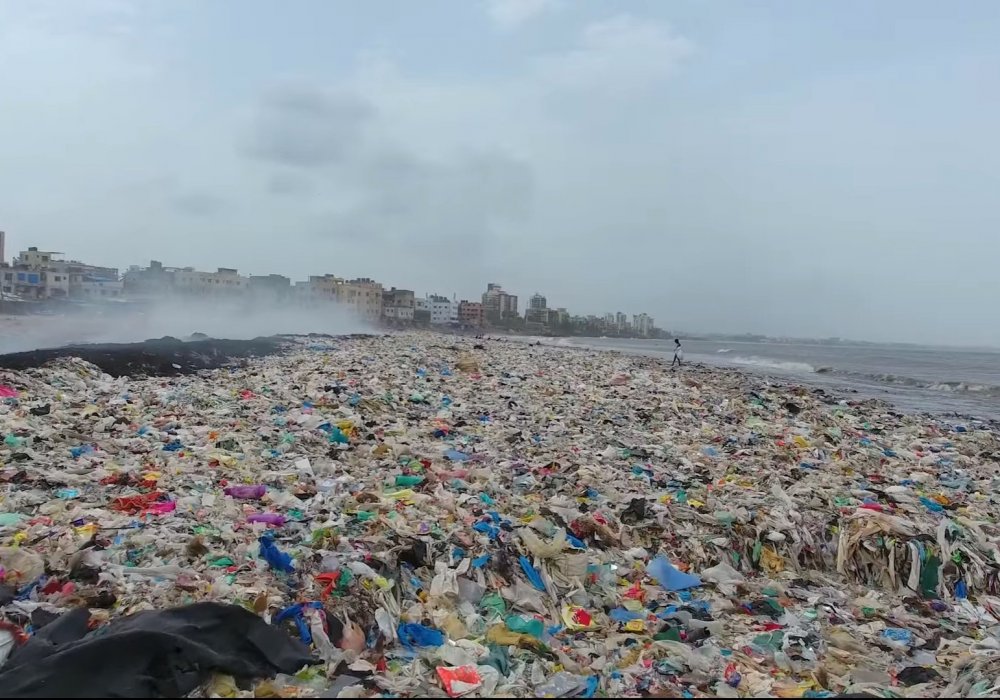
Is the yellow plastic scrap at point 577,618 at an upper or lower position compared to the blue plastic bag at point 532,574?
lower

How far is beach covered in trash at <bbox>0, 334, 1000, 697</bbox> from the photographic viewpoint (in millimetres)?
2375

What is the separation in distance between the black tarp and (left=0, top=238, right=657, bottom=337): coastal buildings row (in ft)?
192

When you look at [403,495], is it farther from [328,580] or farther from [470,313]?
[470,313]

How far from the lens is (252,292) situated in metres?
71.6

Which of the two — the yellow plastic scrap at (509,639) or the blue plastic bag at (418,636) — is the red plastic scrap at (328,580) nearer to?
the blue plastic bag at (418,636)

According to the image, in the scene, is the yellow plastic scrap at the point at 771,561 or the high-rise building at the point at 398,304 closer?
the yellow plastic scrap at the point at 771,561

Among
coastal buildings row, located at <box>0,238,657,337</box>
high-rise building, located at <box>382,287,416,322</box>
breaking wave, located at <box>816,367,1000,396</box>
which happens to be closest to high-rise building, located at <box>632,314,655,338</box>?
coastal buildings row, located at <box>0,238,657,337</box>

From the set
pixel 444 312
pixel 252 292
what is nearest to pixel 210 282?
pixel 252 292

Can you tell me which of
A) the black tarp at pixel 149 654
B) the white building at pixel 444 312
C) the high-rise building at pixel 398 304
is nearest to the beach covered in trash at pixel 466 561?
the black tarp at pixel 149 654

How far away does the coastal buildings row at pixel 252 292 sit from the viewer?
5600 cm

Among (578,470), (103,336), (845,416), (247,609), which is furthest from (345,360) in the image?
(103,336)

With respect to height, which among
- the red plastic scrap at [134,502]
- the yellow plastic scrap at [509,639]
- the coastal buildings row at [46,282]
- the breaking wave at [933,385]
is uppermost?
the coastal buildings row at [46,282]

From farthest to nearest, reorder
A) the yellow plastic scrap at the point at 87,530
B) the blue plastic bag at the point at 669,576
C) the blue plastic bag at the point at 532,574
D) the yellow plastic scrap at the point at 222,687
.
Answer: the blue plastic bag at the point at 669,576, the blue plastic bag at the point at 532,574, the yellow plastic scrap at the point at 87,530, the yellow plastic scrap at the point at 222,687

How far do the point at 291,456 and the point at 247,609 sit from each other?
2.99 metres
